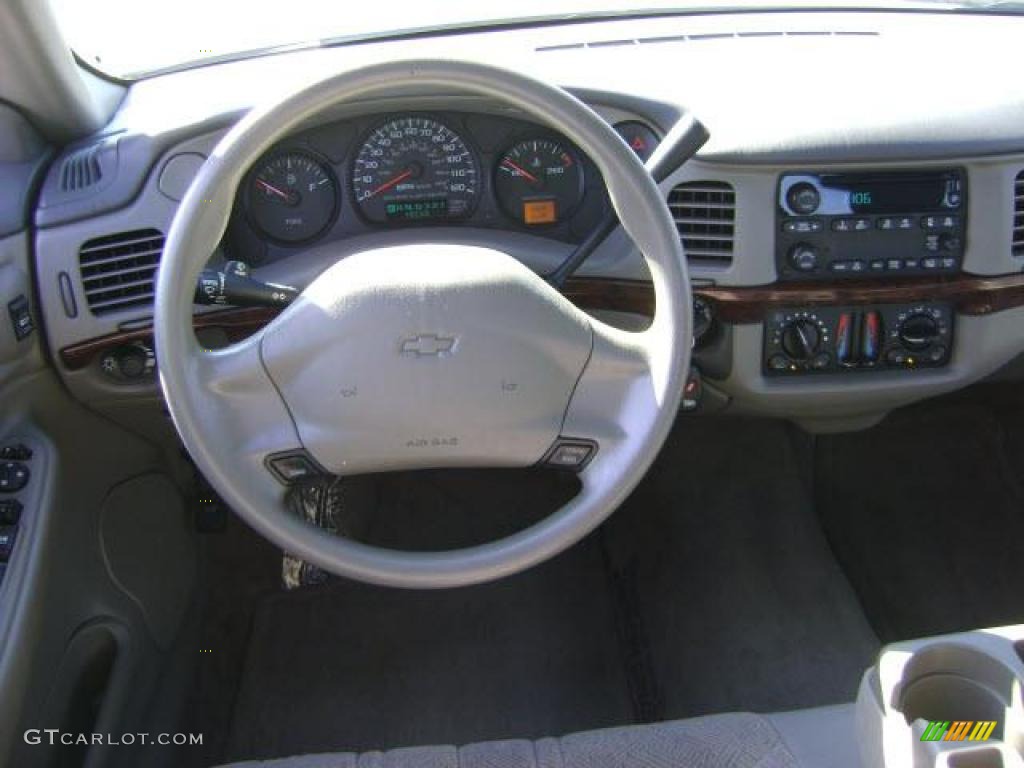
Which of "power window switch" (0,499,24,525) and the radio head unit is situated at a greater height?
the radio head unit

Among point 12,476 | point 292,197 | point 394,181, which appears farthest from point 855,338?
point 12,476

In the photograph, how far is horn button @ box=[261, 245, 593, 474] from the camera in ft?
4.69

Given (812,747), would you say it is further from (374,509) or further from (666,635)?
(374,509)

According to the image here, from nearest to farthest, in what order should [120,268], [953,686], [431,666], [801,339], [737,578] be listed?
[953,686] < [120,268] < [801,339] < [431,666] < [737,578]

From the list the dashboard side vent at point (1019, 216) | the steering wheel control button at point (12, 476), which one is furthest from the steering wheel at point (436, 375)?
the dashboard side vent at point (1019, 216)

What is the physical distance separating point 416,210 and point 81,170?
1.89 ft

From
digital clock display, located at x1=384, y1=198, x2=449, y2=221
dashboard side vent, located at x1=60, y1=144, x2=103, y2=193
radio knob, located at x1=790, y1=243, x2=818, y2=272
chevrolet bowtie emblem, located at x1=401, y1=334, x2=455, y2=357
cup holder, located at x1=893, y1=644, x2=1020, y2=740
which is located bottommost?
cup holder, located at x1=893, y1=644, x2=1020, y2=740

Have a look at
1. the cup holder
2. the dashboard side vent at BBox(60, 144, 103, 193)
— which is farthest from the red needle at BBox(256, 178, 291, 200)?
the cup holder

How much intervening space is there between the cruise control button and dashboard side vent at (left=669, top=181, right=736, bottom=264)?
1.85ft

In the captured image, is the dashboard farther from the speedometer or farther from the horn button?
the horn button

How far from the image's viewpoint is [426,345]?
56.3 inches

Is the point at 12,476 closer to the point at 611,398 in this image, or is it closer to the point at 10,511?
the point at 10,511

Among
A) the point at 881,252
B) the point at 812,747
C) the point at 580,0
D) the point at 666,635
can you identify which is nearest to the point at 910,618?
the point at 666,635

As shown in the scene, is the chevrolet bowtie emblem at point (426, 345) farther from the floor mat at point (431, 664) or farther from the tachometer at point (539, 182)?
the floor mat at point (431, 664)
